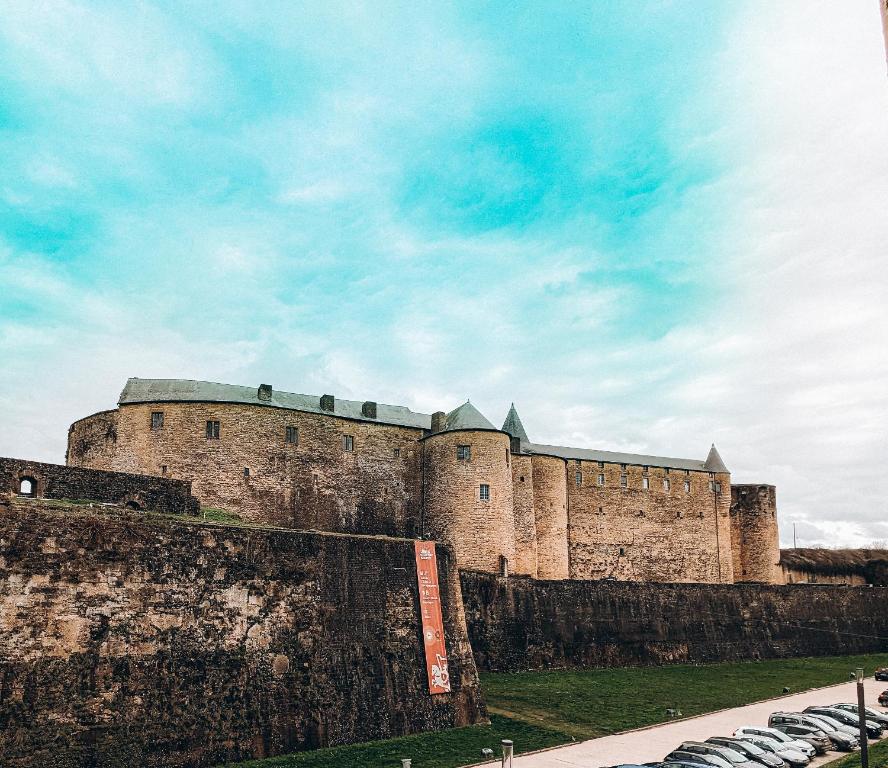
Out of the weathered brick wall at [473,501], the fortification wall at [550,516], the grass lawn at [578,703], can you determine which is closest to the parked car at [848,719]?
the grass lawn at [578,703]

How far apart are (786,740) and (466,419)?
21.5 meters

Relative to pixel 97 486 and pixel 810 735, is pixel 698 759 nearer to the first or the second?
pixel 810 735

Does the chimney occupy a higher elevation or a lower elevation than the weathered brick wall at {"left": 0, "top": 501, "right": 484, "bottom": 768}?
higher

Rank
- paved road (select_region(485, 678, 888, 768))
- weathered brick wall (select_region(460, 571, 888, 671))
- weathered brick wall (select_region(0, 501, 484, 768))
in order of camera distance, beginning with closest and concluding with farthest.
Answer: weathered brick wall (select_region(0, 501, 484, 768))
paved road (select_region(485, 678, 888, 768))
weathered brick wall (select_region(460, 571, 888, 671))

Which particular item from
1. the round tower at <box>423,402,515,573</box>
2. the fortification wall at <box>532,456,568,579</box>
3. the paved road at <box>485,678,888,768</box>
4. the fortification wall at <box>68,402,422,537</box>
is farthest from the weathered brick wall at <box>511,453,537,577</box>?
the paved road at <box>485,678,888,768</box>

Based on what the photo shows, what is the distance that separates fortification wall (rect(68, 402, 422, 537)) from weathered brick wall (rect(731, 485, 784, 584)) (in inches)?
979

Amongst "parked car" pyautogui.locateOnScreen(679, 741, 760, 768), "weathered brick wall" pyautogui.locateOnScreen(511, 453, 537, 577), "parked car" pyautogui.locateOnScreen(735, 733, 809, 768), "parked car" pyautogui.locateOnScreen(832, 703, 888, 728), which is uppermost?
"weathered brick wall" pyautogui.locateOnScreen(511, 453, 537, 577)

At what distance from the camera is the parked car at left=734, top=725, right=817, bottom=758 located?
1998cm

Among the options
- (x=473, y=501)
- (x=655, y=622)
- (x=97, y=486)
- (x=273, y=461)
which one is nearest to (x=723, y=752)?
(x=655, y=622)

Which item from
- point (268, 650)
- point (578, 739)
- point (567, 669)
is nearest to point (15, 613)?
point (268, 650)

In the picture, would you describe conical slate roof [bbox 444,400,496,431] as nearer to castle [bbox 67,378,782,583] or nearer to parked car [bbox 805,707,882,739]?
castle [bbox 67,378,782,583]

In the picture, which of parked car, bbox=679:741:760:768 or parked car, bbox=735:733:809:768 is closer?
parked car, bbox=679:741:760:768

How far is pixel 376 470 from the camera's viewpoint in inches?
1578

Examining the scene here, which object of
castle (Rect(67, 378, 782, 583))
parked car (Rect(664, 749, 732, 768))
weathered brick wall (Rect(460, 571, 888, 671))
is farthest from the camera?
castle (Rect(67, 378, 782, 583))
